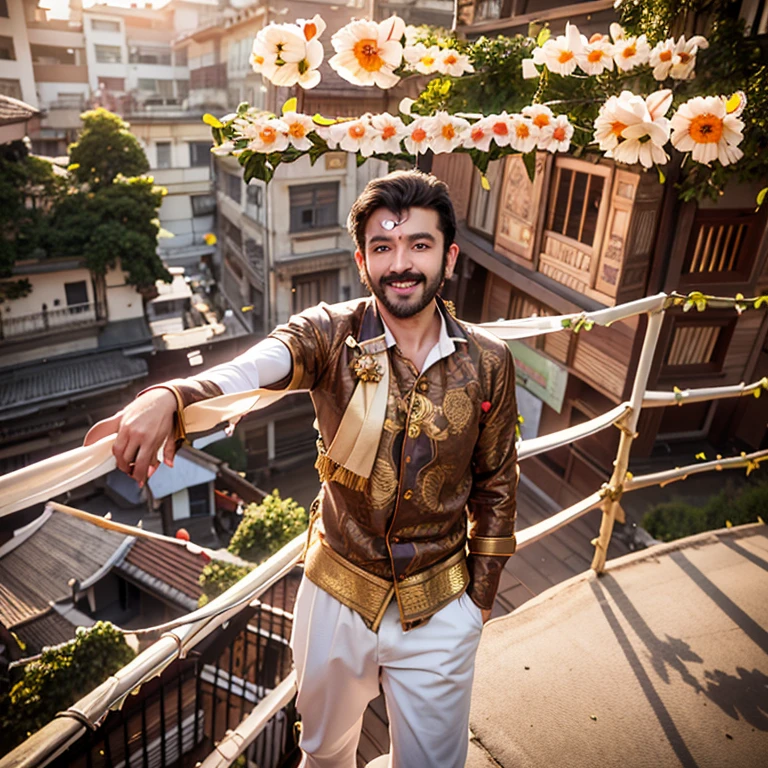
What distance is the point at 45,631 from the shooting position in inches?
451

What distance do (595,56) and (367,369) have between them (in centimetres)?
289

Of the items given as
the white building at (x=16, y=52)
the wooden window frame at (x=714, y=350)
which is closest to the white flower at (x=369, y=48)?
the wooden window frame at (x=714, y=350)

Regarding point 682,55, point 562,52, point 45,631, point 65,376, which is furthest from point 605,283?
point 65,376

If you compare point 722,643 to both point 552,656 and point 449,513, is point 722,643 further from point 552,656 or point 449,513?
point 449,513

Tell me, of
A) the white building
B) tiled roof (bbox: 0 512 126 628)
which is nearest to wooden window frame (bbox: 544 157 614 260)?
tiled roof (bbox: 0 512 126 628)

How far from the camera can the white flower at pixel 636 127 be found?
2.99 metres

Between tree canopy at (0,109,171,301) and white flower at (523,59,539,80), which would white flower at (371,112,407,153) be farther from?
tree canopy at (0,109,171,301)

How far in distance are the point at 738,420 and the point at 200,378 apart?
→ 13894 mm

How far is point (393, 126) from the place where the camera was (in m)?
3.17

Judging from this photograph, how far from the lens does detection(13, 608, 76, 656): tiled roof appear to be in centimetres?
1109

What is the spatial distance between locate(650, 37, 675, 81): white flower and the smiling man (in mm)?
2690

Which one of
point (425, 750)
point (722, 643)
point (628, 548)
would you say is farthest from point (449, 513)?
point (628, 548)

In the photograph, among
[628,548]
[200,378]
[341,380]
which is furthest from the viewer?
[628,548]

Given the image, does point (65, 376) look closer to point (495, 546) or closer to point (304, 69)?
point (304, 69)
